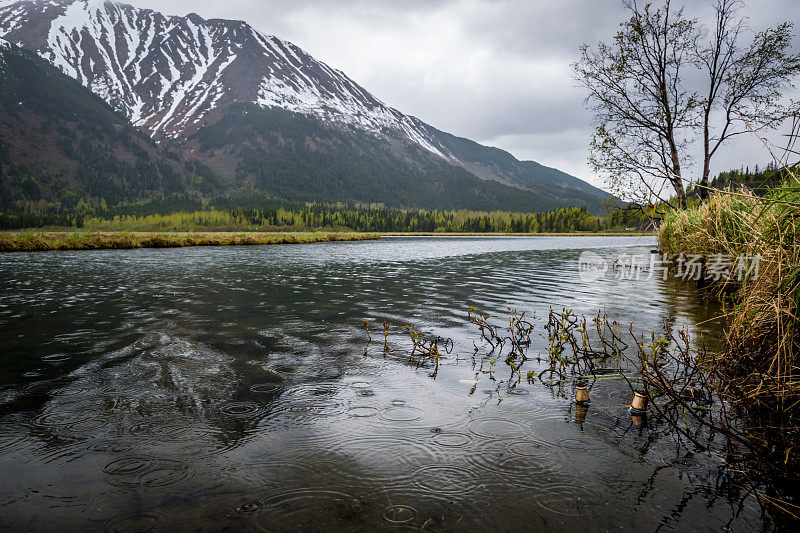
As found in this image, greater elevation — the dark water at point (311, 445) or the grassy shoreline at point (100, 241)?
the dark water at point (311, 445)

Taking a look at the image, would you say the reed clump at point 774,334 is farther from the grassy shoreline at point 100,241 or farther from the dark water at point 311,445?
the grassy shoreline at point 100,241

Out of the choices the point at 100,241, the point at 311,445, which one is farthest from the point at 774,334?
the point at 100,241

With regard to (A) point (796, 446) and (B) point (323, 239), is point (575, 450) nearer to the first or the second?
(A) point (796, 446)

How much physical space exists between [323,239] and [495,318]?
8566cm

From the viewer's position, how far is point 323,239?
311 ft

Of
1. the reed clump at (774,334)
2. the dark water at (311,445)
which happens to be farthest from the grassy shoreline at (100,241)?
the reed clump at (774,334)

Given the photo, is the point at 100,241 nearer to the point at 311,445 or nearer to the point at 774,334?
the point at 311,445

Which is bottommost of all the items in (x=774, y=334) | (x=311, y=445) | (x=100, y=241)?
(x=100, y=241)

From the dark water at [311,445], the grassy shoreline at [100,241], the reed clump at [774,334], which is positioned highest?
the reed clump at [774,334]

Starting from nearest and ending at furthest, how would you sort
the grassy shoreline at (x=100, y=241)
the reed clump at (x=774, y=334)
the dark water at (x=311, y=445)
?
1. the dark water at (x=311, y=445)
2. the reed clump at (x=774, y=334)
3. the grassy shoreline at (x=100, y=241)

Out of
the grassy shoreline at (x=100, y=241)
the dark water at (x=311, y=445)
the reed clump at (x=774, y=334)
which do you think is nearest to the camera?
the dark water at (x=311, y=445)

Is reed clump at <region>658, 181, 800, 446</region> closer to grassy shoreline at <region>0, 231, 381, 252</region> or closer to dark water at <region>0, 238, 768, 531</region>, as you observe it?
dark water at <region>0, 238, 768, 531</region>

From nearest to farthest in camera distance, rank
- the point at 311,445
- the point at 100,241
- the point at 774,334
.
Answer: the point at 774,334, the point at 311,445, the point at 100,241

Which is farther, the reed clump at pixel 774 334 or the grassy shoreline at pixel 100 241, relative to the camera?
the grassy shoreline at pixel 100 241
